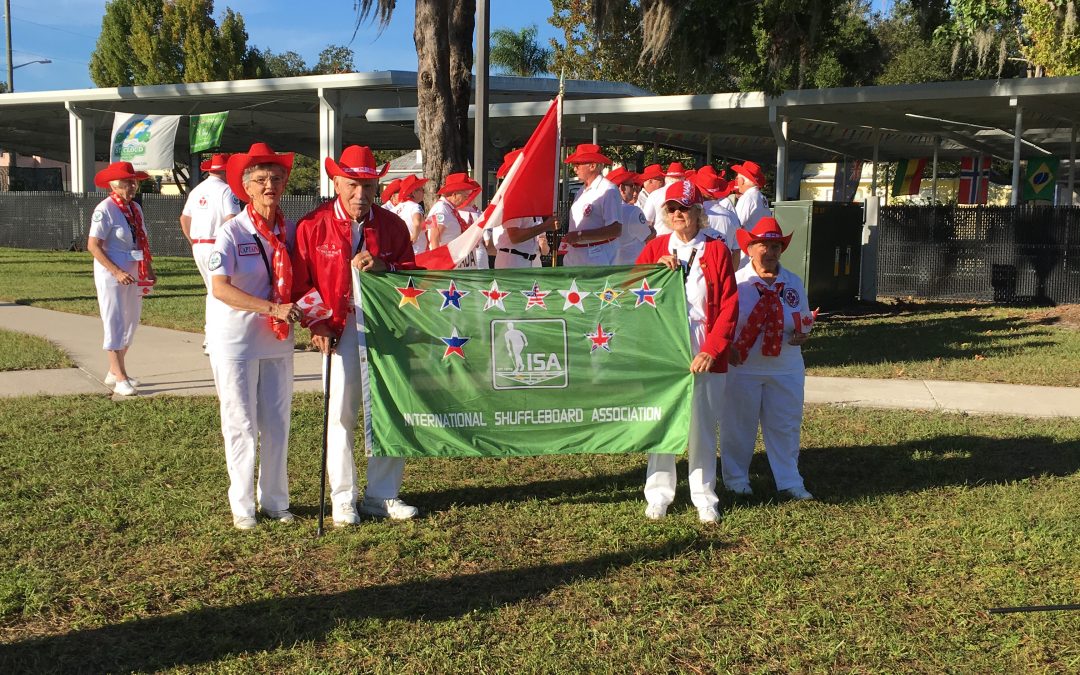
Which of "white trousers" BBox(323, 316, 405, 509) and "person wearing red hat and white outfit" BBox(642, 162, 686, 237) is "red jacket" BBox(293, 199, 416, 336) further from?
"person wearing red hat and white outfit" BBox(642, 162, 686, 237)

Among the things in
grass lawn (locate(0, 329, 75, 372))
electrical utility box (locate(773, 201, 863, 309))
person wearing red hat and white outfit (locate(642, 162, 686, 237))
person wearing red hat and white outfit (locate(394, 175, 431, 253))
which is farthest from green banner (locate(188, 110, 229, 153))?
person wearing red hat and white outfit (locate(642, 162, 686, 237))

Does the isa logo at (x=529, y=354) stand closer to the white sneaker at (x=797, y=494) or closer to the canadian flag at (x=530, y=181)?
the canadian flag at (x=530, y=181)

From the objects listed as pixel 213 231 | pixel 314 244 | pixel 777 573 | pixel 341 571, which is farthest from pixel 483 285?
pixel 213 231

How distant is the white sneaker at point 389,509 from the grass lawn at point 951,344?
5.71 m

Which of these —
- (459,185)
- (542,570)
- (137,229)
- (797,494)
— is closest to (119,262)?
(137,229)

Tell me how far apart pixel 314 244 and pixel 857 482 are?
3540mm

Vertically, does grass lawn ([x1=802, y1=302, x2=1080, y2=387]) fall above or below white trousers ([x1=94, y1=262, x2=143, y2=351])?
below

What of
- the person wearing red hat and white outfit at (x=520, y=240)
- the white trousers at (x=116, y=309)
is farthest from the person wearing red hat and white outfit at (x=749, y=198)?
the white trousers at (x=116, y=309)

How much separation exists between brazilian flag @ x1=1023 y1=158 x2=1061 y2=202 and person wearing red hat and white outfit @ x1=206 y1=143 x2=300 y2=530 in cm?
2043

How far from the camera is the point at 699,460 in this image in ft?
18.9

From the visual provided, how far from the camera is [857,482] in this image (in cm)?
654

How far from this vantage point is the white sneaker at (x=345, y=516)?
5.59 meters

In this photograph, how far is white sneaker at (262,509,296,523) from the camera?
5.62 meters

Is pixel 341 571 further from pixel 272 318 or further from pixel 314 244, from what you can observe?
pixel 314 244
